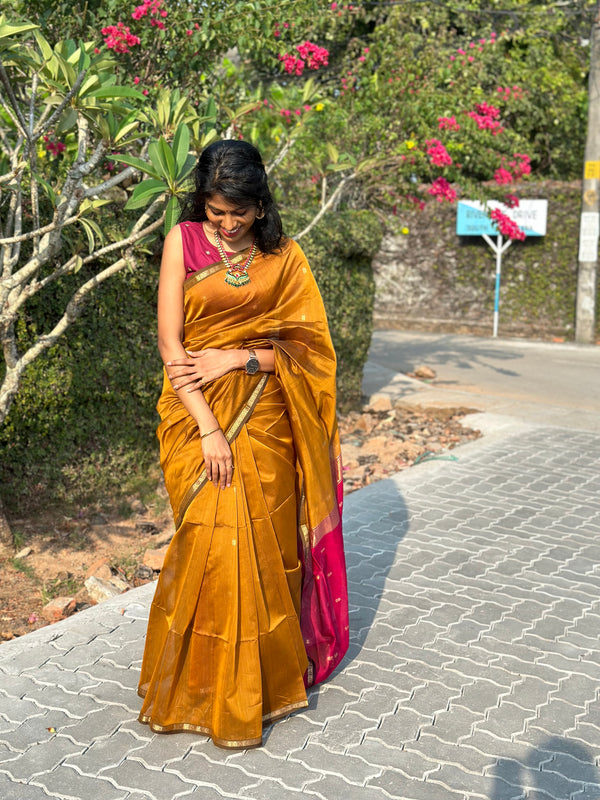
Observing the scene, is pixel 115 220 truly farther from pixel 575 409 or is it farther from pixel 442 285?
pixel 442 285

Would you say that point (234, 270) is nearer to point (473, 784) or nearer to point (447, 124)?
point (473, 784)

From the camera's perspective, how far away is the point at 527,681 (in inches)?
143

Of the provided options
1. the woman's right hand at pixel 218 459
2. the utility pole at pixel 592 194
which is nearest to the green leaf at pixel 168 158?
the woman's right hand at pixel 218 459

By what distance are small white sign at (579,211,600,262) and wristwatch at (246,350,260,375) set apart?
1338 cm

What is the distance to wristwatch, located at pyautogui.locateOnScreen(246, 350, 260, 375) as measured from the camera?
315 cm

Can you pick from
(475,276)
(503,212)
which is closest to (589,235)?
(503,212)

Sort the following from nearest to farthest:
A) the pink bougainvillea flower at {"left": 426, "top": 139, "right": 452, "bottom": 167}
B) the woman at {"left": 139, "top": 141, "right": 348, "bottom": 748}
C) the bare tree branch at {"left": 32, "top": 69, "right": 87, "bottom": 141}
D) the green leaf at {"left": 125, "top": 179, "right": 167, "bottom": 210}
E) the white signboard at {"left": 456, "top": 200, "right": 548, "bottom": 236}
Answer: the woman at {"left": 139, "top": 141, "right": 348, "bottom": 748}, the bare tree branch at {"left": 32, "top": 69, "right": 87, "bottom": 141}, the green leaf at {"left": 125, "top": 179, "right": 167, "bottom": 210}, the pink bougainvillea flower at {"left": 426, "top": 139, "right": 452, "bottom": 167}, the white signboard at {"left": 456, "top": 200, "right": 548, "bottom": 236}

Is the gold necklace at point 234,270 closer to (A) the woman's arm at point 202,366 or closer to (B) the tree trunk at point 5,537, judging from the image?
(A) the woman's arm at point 202,366

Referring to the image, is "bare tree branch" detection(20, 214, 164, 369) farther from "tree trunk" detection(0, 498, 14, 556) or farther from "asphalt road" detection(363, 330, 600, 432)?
"asphalt road" detection(363, 330, 600, 432)

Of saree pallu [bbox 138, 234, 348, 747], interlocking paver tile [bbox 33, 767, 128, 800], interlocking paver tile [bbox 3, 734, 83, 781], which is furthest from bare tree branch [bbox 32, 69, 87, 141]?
interlocking paver tile [bbox 33, 767, 128, 800]

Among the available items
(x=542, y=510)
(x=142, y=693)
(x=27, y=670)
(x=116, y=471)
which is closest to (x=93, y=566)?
(x=116, y=471)

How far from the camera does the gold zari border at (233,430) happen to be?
3080 mm

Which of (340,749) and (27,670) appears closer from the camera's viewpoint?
(340,749)

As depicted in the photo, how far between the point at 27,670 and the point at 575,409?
7.26 m
